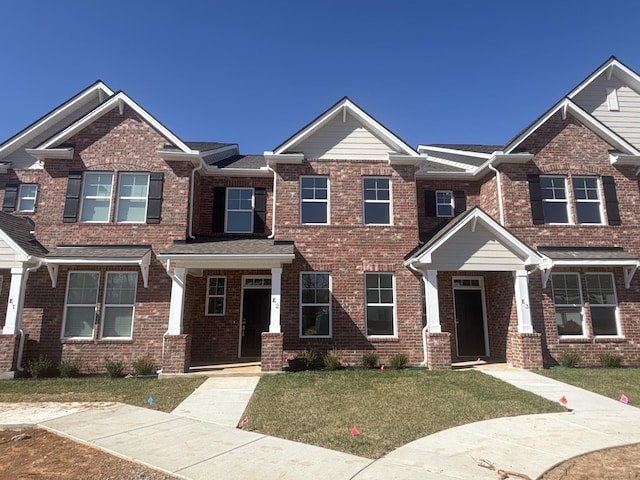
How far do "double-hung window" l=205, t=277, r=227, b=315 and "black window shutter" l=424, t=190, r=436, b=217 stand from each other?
7.79 meters

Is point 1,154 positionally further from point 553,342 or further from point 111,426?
point 553,342

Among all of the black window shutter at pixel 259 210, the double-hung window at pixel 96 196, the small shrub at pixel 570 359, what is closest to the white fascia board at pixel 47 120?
the double-hung window at pixel 96 196

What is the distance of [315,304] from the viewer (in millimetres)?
12562

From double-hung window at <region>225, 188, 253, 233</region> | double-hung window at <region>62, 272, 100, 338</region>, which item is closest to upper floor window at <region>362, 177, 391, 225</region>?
double-hung window at <region>225, 188, 253, 233</region>

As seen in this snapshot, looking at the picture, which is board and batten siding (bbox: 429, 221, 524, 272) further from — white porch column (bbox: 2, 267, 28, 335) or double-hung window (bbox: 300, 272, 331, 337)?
white porch column (bbox: 2, 267, 28, 335)

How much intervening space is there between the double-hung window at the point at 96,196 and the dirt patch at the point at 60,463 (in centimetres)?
823

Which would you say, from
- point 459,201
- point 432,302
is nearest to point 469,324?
point 432,302

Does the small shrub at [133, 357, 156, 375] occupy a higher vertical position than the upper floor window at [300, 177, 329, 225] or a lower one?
lower

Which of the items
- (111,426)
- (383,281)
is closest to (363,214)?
(383,281)

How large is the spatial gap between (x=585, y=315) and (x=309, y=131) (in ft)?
34.7

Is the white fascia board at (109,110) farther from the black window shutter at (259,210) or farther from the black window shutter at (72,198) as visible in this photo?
the black window shutter at (259,210)

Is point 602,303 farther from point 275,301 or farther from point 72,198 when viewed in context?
point 72,198

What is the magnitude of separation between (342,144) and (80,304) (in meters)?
9.71

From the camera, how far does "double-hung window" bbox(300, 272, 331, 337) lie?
489 inches
